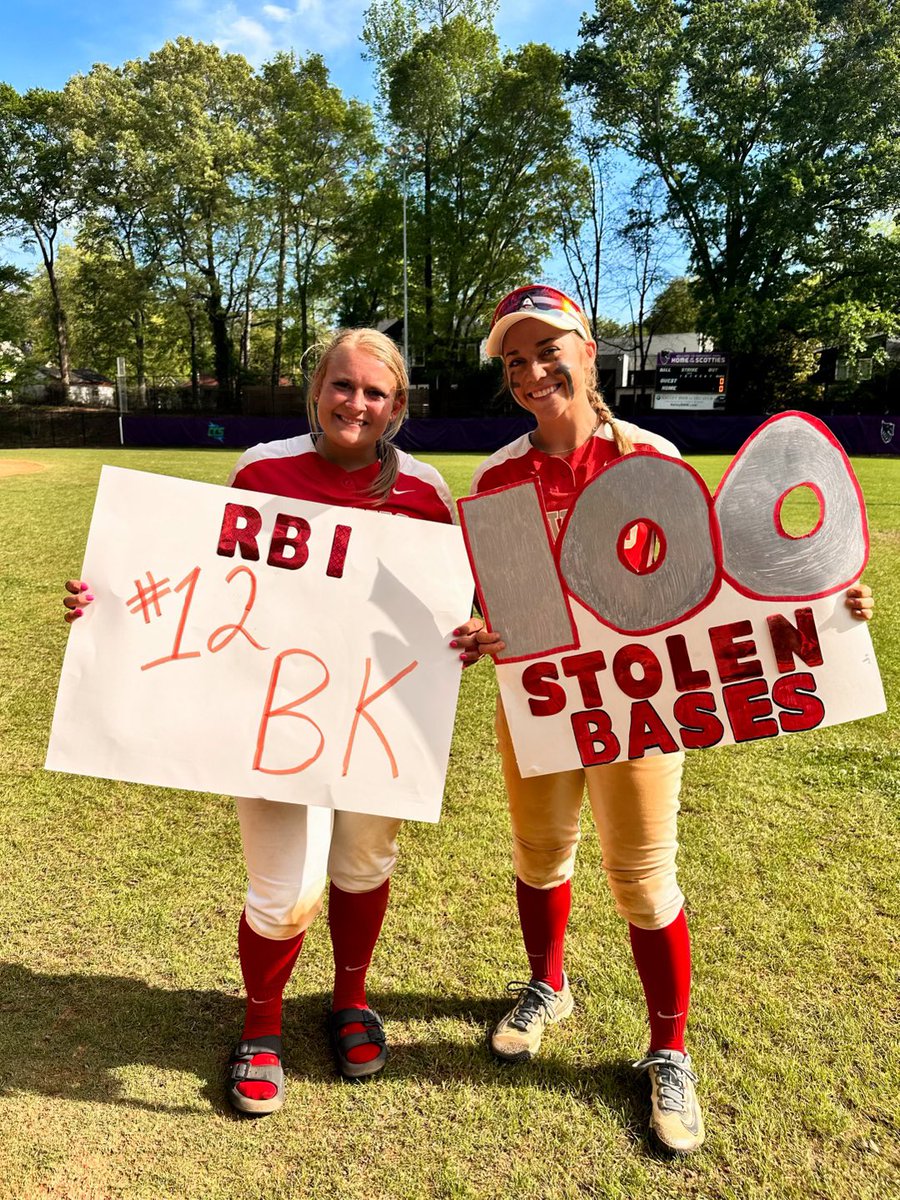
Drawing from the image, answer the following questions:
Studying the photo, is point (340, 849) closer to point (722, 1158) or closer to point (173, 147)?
point (722, 1158)

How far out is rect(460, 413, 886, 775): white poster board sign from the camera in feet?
5.86

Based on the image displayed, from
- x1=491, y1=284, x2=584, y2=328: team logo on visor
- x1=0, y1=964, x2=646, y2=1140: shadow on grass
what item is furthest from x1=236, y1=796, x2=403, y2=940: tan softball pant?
x1=491, y1=284, x2=584, y2=328: team logo on visor

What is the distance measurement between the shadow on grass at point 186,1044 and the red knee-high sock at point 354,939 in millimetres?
129

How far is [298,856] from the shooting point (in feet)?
6.54

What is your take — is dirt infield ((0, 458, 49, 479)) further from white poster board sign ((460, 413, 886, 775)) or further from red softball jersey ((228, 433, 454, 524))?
white poster board sign ((460, 413, 886, 775))

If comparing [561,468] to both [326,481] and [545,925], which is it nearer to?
[326,481]

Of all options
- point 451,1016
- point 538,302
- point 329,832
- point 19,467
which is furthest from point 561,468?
point 19,467

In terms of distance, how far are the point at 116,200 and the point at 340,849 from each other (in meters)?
43.1

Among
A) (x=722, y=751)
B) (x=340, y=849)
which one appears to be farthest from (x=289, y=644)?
(x=722, y=751)

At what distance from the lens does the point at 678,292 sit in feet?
156

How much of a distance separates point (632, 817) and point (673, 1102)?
762 mm

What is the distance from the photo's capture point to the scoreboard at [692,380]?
28.8 m

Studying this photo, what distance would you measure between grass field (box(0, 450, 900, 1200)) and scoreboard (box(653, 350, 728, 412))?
2743 cm

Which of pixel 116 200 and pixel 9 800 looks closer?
pixel 9 800
